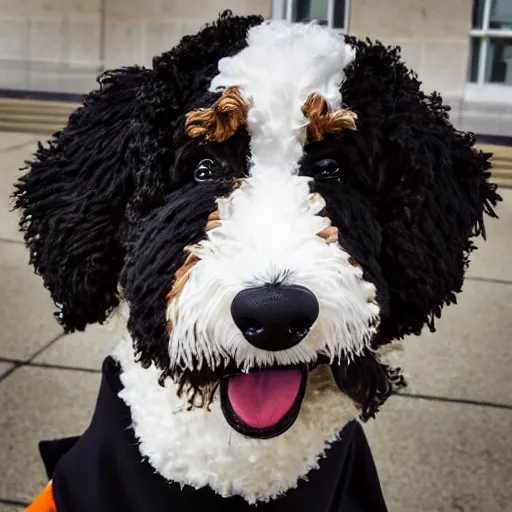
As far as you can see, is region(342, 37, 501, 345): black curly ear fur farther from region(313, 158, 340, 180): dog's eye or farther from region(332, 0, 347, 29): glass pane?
region(332, 0, 347, 29): glass pane

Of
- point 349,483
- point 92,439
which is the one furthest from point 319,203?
point 349,483

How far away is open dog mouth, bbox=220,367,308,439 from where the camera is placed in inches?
62.5

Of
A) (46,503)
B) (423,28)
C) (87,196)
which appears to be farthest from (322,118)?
(423,28)

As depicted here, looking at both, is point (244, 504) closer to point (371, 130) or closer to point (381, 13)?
point (371, 130)

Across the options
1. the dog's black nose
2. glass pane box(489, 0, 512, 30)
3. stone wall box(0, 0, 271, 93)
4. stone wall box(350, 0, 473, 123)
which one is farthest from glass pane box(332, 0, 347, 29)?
the dog's black nose

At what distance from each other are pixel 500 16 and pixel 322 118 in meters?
9.49

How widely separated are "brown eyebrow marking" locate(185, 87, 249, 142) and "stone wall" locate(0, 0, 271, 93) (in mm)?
8740

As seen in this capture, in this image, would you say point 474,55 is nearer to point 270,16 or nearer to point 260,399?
point 270,16

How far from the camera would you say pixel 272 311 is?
1.33 meters

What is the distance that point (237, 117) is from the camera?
5.16 ft

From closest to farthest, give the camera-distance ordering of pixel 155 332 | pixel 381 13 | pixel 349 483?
pixel 155 332 → pixel 349 483 → pixel 381 13

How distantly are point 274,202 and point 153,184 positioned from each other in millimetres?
272

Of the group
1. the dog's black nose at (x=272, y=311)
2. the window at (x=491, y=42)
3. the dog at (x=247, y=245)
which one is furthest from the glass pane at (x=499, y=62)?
the dog's black nose at (x=272, y=311)

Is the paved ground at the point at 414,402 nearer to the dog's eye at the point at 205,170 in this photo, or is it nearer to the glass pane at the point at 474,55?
the dog's eye at the point at 205,170
